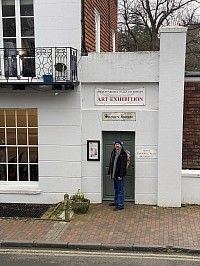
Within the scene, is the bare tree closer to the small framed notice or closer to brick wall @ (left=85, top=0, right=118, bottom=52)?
brick wall @ (left=85, top=0, right=118, bottom=52)

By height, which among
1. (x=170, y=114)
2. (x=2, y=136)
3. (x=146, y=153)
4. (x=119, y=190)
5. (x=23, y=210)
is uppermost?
(x=170, y=114)

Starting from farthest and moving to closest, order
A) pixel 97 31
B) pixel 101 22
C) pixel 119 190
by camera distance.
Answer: pixel 101 22 < pixel 97 31 < pixel 119 190

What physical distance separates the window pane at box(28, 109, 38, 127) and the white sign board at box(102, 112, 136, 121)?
1.91 m

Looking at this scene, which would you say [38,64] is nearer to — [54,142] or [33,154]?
[54,142]

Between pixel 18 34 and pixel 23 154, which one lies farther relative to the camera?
pixel 23 154

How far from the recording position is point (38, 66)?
33.2ft

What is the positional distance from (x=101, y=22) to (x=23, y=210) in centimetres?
731

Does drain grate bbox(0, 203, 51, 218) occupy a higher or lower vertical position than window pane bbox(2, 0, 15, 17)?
lower

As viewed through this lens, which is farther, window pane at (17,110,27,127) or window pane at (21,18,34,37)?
window pane at (17,110,27,127)

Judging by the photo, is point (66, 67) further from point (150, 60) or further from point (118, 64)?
point (150, 60)

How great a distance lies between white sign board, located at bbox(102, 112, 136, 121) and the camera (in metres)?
10.2

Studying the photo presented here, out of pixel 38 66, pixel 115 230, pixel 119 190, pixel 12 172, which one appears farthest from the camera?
pixel 12 172

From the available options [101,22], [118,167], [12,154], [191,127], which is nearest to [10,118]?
[12,154]

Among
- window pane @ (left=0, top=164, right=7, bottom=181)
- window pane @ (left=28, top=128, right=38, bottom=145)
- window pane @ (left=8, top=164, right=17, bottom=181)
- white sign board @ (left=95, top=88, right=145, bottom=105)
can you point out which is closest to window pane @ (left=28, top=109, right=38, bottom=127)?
window pane @ (left=28, top=128, right=38, bottom=145)
